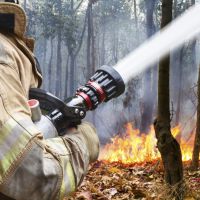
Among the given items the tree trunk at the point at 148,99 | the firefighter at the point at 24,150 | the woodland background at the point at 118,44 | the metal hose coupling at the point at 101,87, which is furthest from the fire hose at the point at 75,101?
the woodland background at the point at 118,44

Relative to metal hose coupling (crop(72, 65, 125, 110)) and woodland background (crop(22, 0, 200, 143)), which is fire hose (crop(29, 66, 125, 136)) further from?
woodland background (crop(22, 0, 200, 143))

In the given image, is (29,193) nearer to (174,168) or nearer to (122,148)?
(174,168)

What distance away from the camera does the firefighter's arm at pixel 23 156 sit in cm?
118

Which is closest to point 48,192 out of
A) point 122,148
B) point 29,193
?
point 29,193

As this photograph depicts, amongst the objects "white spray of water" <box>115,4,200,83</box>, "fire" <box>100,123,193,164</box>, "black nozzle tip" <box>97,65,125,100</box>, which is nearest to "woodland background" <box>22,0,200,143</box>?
"fire" <box>100,123,193,164</box>

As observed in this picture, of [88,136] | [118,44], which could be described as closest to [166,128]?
[88,136]

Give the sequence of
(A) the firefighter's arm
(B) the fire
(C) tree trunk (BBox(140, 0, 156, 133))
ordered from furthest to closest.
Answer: (C) tree trunk (BBox(140, 0, 156, 133)) < (B) the fire < (A) the firefighter's arm

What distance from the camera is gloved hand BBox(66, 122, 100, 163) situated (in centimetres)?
155

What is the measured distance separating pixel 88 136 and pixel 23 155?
433 millimetres

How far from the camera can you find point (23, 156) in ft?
3.88

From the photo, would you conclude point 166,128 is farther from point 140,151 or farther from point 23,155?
point 140,151

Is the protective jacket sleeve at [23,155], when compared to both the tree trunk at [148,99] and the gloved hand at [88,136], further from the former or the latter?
the tree trunk at [148,99]

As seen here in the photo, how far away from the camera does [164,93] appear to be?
492 cm

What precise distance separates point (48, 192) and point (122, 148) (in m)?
16.8
